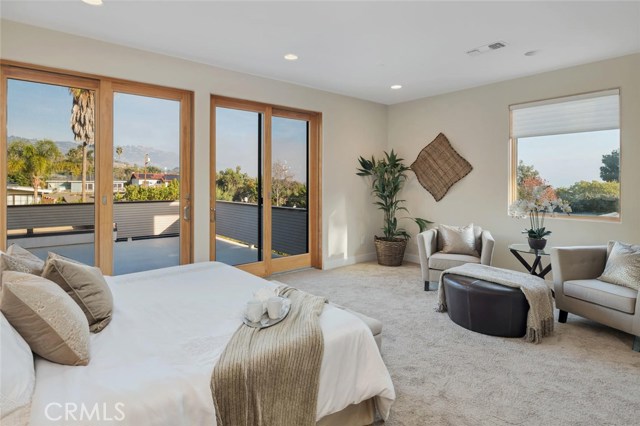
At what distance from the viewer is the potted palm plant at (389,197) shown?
5.72 m

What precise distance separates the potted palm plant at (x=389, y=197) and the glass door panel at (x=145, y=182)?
9.63ft

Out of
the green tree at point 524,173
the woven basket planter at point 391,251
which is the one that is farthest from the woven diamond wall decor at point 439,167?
the woven basket planter at point 391,251

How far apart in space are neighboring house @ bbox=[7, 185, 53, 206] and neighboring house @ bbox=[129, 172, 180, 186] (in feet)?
2.75

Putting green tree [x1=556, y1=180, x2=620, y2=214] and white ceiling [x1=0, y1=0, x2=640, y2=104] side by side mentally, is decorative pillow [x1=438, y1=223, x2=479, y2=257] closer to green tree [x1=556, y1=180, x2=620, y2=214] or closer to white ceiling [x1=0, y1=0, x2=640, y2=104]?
green tree [x1=556, y1=180, x2=620, y2=214]

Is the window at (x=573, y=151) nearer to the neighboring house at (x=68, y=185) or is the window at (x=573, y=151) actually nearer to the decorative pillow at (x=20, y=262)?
the decorative pillow at (x=20, y=262)

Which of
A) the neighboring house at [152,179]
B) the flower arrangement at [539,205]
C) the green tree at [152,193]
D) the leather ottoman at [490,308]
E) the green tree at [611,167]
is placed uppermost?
the green tree at [611,167]

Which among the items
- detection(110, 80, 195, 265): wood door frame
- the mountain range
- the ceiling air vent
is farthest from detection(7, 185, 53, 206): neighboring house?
the ceiling air vent

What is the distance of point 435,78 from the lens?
477 centimetres

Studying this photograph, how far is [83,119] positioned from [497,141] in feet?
16.3

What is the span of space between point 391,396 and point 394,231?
4272mm

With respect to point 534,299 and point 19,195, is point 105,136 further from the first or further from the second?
point 534,299

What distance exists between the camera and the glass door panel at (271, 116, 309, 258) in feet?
16.9

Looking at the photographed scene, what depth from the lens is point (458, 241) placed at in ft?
14.9

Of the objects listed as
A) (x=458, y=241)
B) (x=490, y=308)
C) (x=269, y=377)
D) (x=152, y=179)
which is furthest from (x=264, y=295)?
(x=458, y=241)
